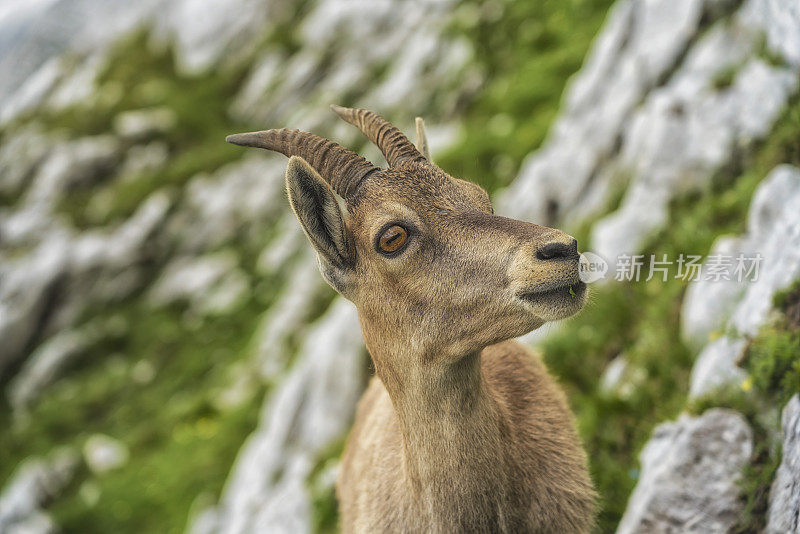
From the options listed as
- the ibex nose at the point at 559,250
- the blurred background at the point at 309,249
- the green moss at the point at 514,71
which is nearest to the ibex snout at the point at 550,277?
the ibex nose at the point at 559,250

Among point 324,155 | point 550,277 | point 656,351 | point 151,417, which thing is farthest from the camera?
point 151,417

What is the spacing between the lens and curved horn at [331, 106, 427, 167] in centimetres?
599

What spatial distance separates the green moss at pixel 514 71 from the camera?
27703 millimetres

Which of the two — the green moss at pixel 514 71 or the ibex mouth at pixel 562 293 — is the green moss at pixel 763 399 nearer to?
the ibex mouth at pixel 562 293

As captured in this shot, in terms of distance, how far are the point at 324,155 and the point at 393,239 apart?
1.12 metres

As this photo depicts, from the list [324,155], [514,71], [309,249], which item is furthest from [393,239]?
[514,71]

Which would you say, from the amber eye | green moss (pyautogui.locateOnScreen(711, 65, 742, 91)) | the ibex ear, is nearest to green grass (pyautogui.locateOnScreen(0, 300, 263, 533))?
green moss (pyautogui.locateOnScreen(711, 65, 742, 91))

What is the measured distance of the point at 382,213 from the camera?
17.7 feet

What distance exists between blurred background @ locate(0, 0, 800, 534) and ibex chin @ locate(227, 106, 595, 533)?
2.53ft

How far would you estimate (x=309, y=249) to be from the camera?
124ft

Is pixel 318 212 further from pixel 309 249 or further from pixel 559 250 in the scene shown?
pixel 309 249

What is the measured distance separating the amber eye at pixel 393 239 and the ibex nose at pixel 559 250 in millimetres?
1170

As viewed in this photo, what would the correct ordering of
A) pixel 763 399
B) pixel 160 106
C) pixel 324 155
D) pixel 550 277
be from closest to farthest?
pixel 550 277, pixel 324 155, pixel 763 399, pixel 160 106

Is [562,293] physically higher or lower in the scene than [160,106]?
lower
